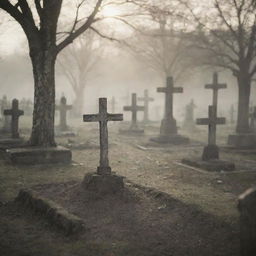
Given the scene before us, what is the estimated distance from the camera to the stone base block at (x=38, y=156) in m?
11.9

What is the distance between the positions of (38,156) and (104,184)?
4.67 metres

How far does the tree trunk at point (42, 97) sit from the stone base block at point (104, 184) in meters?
4.87

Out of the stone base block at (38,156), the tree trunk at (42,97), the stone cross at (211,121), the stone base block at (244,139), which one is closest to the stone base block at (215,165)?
the stone cross at (211,121)

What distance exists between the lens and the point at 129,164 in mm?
12773

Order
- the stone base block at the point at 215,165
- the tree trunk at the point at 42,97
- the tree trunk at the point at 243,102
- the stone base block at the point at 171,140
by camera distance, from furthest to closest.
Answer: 1. the stone base block at the point at 171,140
2. the tree trunk at the point at 243,102
3. the tree trunk at the point at 42,97
4. the stone base block at the point at 215,165

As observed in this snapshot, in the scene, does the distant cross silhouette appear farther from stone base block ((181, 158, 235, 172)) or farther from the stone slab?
the stone slab

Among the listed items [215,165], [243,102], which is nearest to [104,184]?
[215,165]

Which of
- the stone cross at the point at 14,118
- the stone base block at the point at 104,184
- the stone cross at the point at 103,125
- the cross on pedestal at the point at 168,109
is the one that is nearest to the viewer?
the stone base block at the point at 104,184

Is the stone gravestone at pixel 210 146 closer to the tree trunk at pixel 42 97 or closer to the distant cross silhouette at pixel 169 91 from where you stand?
the tree trunk at pixel 42 97

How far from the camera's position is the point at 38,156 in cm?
1210

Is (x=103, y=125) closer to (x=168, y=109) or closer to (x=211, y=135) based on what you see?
(x=211, y=135)

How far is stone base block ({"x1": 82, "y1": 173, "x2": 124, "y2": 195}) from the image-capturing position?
800 cm

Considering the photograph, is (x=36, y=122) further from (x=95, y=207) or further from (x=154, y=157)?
(x=95, y=207)

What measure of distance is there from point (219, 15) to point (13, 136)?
34.7ft
